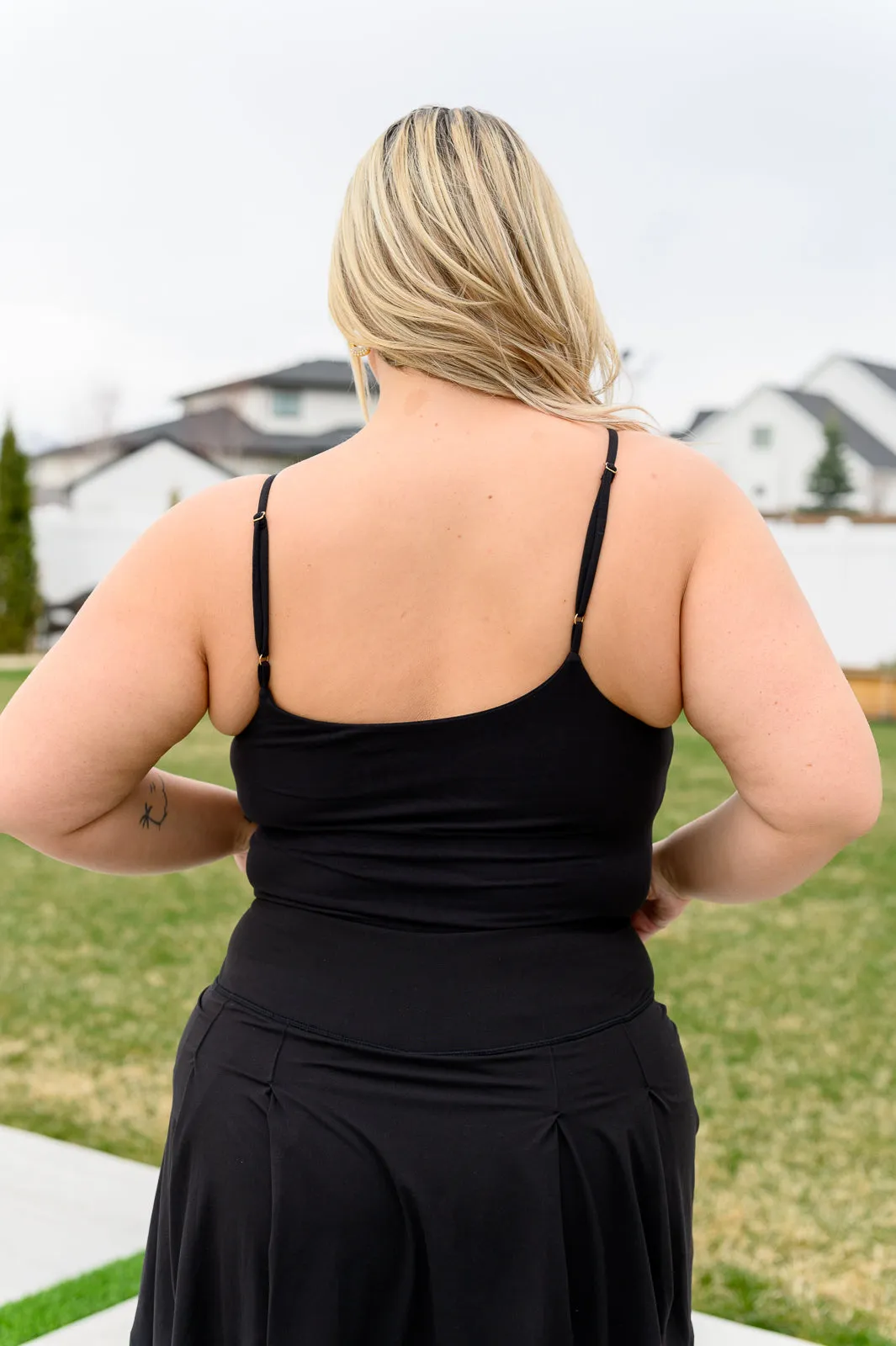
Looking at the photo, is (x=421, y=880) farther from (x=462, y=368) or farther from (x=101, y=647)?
(x=462, y=368)

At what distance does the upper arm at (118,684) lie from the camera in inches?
41.8

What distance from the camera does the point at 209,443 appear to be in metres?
40.6

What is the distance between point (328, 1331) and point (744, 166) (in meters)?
41.4

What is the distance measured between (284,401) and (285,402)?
44mm

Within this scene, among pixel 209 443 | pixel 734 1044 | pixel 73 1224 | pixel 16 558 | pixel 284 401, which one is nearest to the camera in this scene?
pixel 73 1224

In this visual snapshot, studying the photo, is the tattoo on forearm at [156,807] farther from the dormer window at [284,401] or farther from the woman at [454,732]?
the dormer window at [284,401]

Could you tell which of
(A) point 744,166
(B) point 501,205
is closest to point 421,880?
(B) point 501,205

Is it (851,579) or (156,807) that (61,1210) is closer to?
(156,807)

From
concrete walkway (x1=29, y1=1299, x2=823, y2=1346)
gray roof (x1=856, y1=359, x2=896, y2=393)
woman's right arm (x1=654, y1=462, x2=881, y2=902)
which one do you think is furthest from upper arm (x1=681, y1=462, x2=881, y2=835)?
gray roof (x1=856, y1=359, x2=896, y2=393)

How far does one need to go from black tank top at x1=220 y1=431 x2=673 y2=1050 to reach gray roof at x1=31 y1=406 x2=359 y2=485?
38.5 metres

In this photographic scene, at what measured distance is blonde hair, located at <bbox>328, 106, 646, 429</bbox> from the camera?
3.44ft

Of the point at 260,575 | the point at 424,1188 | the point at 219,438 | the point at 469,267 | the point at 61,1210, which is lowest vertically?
the point at 219,438

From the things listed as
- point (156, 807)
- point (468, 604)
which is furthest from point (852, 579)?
point (468, 604)

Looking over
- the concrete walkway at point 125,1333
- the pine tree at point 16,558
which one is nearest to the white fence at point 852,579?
the pine tree at point 16,558
